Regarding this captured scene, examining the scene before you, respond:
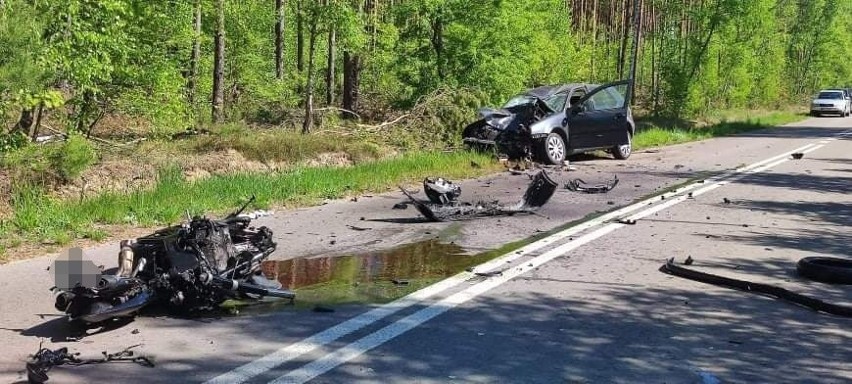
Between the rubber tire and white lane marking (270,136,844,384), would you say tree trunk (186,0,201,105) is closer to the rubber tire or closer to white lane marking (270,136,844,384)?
white lane marking (270,136,844,384)

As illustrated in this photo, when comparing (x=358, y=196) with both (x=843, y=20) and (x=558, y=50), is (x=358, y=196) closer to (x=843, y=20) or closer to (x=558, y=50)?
(x=558, y=50)

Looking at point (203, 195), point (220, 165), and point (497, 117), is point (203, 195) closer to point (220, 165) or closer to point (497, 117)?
point (220, 165)

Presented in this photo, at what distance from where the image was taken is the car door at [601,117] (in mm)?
16812

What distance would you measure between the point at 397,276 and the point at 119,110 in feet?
29.1

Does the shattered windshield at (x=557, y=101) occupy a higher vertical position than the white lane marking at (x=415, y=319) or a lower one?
higher

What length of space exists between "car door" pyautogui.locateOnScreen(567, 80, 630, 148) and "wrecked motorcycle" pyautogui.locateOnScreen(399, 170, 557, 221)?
6.53m

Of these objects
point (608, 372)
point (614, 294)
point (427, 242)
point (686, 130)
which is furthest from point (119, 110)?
point (686, 130)

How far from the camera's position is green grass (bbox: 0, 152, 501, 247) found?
816 cm

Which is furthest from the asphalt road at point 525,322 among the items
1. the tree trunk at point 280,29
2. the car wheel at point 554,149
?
the tree trunk at point 280,29

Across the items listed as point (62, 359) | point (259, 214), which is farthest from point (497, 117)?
point (62, 359)

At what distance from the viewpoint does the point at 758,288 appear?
6.43 meters

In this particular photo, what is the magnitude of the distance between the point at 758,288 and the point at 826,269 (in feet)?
2.95

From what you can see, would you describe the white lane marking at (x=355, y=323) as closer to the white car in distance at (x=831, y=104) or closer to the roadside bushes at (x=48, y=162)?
the roadside bushes at (x=48, y=162)

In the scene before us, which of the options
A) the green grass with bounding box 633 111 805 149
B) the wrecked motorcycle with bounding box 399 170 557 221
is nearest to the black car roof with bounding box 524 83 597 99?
the green grass with bounding box 633 111 805 149
